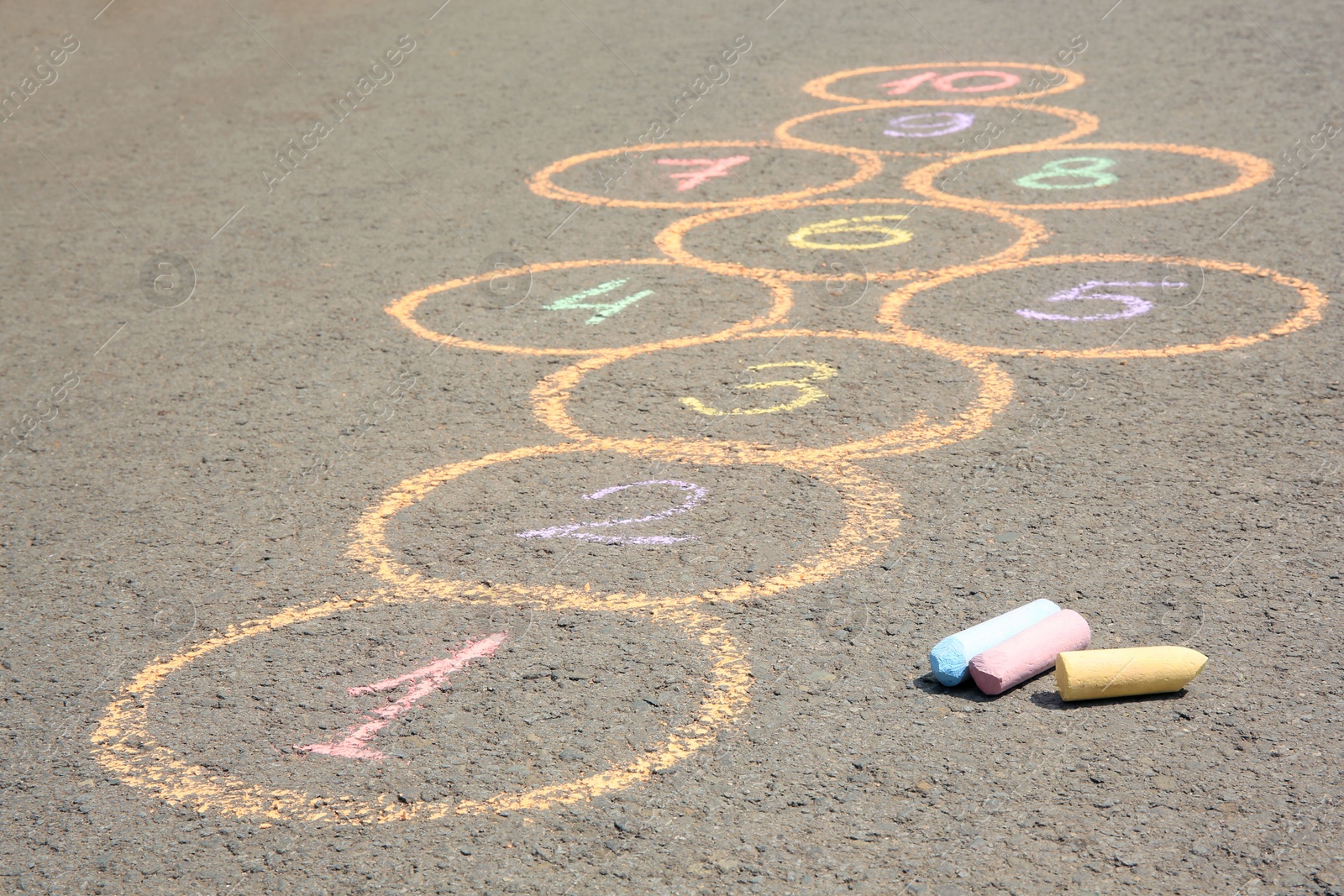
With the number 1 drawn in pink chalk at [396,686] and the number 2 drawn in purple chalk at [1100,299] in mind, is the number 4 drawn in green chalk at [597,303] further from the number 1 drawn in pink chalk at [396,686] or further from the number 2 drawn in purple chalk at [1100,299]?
the number 1 drawn in pink chalk at [396,686]

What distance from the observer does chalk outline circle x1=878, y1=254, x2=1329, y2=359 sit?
458cm

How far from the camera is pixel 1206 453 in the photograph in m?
3.86

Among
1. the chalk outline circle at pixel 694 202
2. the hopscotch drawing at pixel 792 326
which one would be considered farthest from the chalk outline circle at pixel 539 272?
the chalk outline circle at pixel 694 202

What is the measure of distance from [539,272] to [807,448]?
2025 millimetres

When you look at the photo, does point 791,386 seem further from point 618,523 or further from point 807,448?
point 618,523

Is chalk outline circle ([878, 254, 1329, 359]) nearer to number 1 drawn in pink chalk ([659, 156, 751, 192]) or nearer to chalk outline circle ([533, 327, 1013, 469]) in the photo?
chalk outline circle ([533, 327, 1013, 469])

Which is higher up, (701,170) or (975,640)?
(701,170)

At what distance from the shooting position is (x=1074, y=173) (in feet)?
21.8

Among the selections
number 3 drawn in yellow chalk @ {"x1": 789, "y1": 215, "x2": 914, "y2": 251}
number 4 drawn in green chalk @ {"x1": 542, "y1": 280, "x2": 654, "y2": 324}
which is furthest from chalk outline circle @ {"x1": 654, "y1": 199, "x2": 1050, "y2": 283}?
number 4 drawn in green chalk @ {"x1": 542, "y1": 280, "x2": 654, "y2": 324}

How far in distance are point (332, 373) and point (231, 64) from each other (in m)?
5.64

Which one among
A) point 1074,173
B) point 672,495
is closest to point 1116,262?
point 1074,173

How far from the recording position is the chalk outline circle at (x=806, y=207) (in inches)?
215

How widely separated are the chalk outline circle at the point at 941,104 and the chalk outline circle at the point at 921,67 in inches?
3.7

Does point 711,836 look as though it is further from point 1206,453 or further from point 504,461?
point 1206,453
